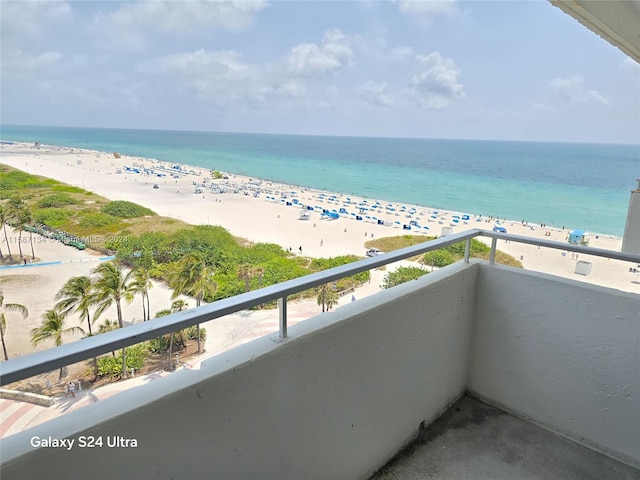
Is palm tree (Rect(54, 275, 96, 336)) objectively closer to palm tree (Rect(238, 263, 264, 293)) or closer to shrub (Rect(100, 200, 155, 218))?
palm tree (Rect(238, 263, 264, 293))

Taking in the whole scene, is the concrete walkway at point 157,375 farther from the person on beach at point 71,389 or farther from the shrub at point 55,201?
the shrub at point 55,201

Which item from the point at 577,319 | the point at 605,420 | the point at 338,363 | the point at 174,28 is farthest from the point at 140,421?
the point at 174,28

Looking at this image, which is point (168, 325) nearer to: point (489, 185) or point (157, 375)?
point (157, 375)

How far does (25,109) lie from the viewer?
1570cm

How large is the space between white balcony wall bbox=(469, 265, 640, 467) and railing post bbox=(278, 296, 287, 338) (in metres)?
1.49

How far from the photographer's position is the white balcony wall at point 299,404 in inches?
33.2

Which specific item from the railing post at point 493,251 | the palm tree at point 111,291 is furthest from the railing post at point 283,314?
the palm tree at point 111,291

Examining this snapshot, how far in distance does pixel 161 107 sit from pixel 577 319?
39.7 metres

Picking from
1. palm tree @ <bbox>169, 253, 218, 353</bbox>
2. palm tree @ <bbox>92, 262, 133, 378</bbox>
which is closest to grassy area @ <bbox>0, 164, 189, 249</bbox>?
palm tree @ <bbox>92, 262, 133, 378</bbox>

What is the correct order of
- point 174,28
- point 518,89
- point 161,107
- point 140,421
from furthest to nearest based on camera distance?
point 518,89 < point 174,28 < point 161,107 < point 140,421

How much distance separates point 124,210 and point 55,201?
8.67 ft

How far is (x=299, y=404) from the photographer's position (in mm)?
1286

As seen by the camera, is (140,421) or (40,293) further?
(40,293)

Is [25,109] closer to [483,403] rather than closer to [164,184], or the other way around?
[164,184]
